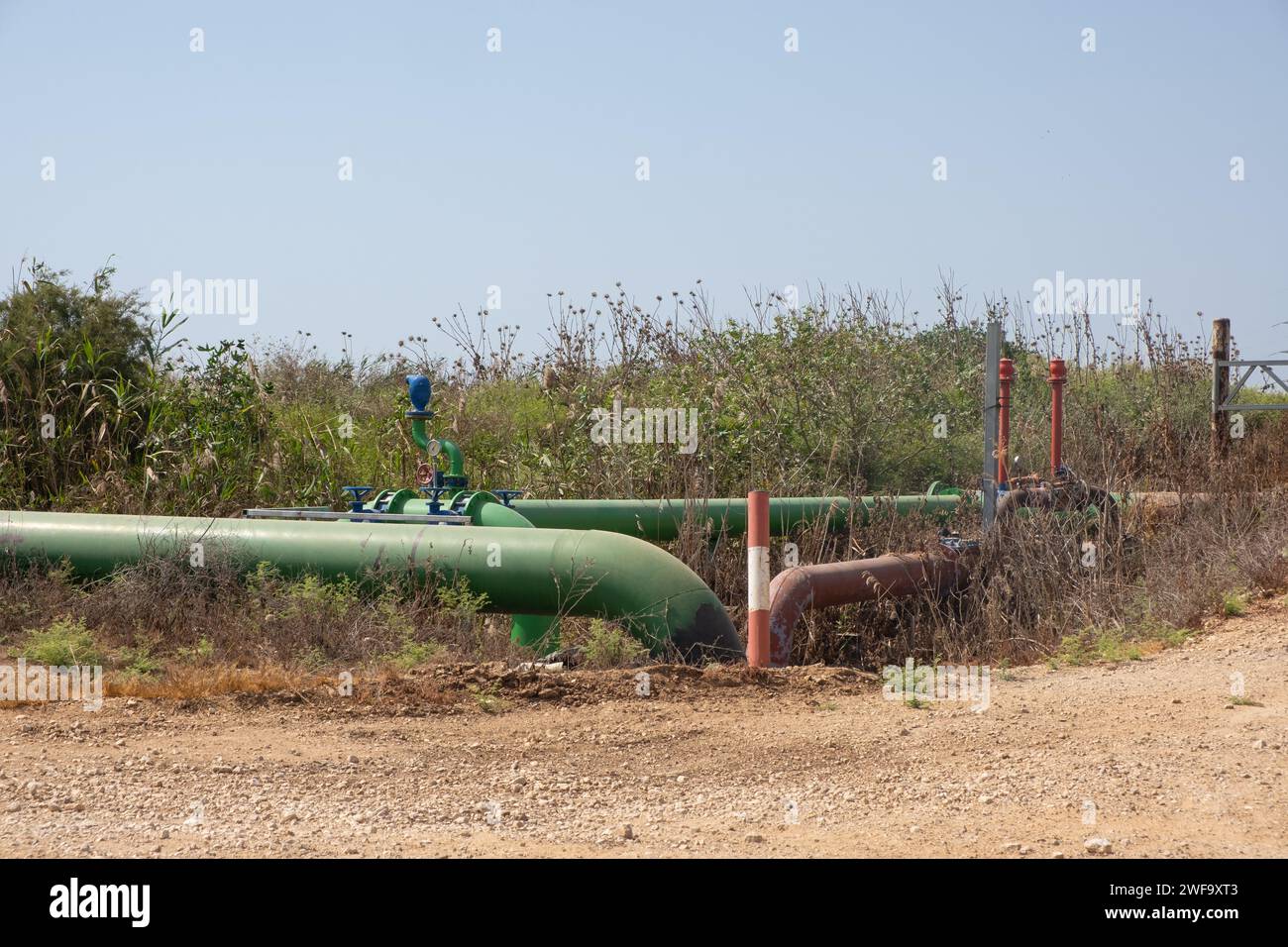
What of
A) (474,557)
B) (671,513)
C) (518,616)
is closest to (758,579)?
(474,557)

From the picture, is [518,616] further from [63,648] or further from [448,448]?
[63,648]

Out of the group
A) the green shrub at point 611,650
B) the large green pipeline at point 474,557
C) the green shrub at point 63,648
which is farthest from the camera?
the large green pipeline at point 474,557

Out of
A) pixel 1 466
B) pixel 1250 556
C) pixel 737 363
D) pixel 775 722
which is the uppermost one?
pixel 737 363

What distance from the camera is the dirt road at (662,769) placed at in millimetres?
4012

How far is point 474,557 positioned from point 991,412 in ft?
14.0

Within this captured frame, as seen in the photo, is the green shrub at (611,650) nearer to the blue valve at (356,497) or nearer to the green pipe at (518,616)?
the green pipe at (518,616)

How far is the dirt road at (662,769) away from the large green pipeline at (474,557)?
65cm

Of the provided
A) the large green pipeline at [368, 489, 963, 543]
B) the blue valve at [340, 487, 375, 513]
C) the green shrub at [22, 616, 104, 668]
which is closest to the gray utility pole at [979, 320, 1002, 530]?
the large green pipeline at [368, 489, 963, 543]

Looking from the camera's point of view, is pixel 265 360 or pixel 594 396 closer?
pixel 594 396

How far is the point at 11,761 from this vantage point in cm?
493

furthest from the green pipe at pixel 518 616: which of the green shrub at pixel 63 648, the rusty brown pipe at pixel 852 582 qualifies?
the green shrub at pixel 63 648
